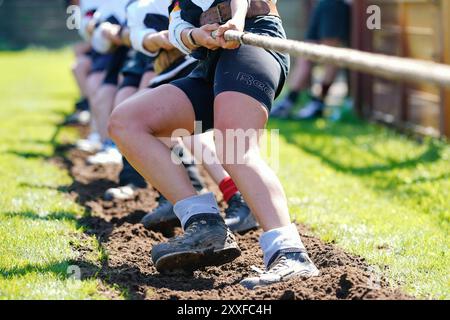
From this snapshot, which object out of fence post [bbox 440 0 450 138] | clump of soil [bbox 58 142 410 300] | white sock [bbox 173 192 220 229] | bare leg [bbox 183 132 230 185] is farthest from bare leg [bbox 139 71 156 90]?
fence post [bbox 440 0 450 138]

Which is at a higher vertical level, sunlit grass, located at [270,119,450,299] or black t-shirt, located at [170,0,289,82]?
black t-shirt, located at [170,0,289,82]

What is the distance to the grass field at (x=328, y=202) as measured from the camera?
339cm

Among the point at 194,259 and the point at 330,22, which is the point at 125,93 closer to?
the point at 194,259

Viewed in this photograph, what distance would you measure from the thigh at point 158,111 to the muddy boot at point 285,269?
79 cm

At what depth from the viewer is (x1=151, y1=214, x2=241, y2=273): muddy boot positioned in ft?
11.1

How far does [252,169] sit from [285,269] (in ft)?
1.40

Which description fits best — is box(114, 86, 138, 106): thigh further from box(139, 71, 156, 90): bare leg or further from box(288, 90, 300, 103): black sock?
box(288, 90, 300, 103): black sock

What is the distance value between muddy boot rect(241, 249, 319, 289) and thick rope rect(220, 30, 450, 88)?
32.3 inches

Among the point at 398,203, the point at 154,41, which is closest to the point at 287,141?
the point at 398,203

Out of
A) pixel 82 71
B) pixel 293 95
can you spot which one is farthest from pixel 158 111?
pixel 293 95

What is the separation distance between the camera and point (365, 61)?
258 centimetres

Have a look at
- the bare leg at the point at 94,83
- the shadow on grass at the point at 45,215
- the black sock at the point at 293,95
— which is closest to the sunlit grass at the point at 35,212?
the shadow on grass at the point at 45,215

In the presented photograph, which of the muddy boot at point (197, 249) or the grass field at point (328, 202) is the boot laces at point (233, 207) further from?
the muddy boot at point (197, 249)

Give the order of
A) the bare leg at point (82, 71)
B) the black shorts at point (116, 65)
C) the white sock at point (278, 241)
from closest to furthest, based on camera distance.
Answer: the white sock at point (278, 241)
the black shorts at point (116, 65)
the bare leg at point (82, 71)
